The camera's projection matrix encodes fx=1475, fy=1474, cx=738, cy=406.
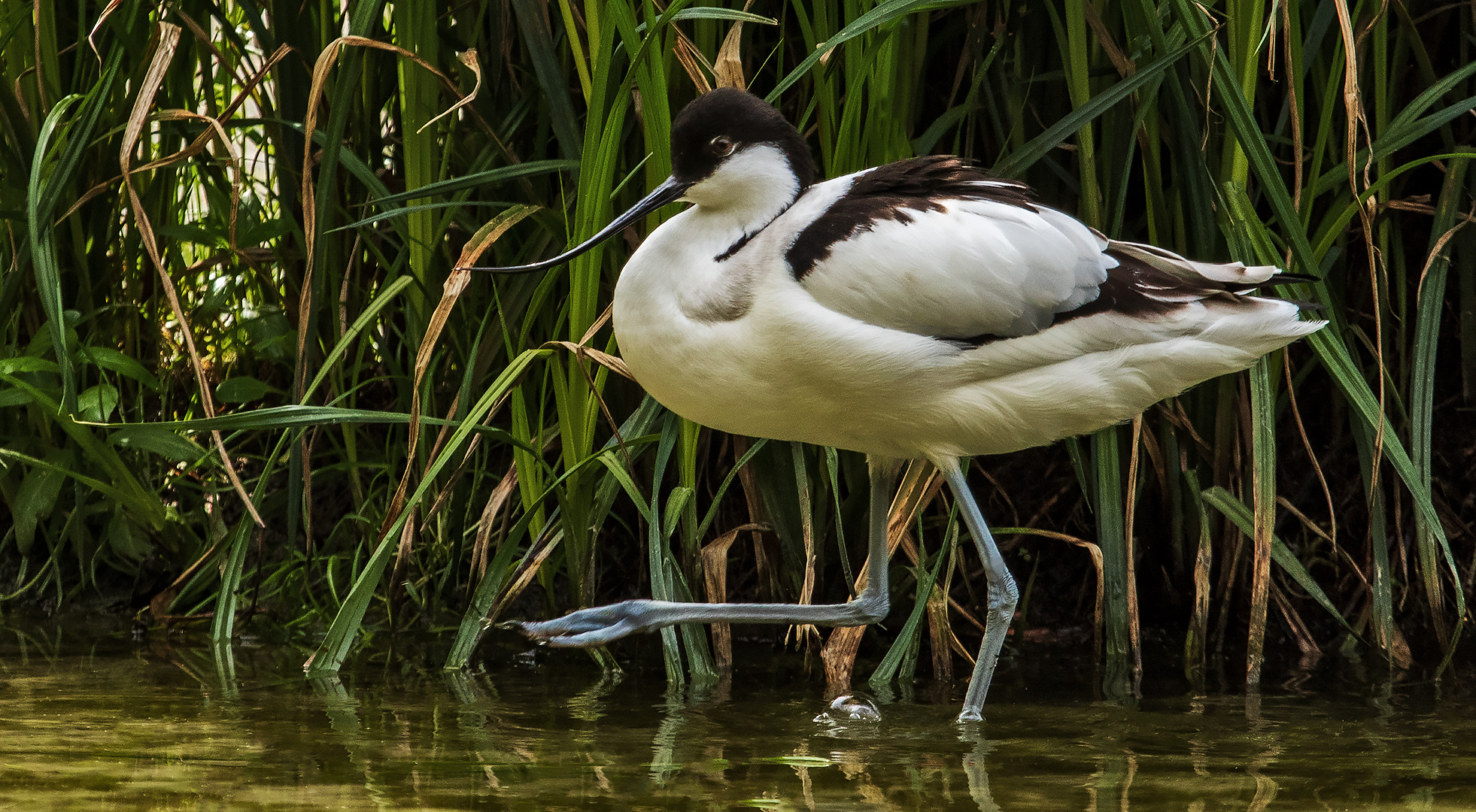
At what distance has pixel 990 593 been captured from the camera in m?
3.34

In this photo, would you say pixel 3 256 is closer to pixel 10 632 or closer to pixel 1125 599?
pixel 10 632

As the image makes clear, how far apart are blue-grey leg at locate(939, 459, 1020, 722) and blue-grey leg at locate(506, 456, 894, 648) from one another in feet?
0.73

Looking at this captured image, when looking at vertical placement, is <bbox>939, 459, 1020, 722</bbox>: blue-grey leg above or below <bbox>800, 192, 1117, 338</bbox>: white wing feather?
below

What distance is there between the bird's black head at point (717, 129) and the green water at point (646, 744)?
3.89 feet

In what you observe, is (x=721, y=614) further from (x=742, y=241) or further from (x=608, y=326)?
(x=608, y=326)

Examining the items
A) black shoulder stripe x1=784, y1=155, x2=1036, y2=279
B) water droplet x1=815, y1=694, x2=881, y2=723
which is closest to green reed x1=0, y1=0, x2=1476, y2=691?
black shoulder stripe x1=784, y1=155, x2=1036, y2=279

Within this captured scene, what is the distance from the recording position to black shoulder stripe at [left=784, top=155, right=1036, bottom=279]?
305cm

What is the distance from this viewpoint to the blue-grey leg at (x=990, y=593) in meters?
3.16

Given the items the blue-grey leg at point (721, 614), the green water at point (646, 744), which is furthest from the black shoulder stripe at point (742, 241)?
the green water at point (646, 744)

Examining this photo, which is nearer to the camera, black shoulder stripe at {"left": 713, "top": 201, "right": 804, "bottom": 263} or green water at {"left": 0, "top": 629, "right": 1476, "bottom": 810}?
green water at {"left": 0, "top": 629, "right": 1476, "bottom": 810}

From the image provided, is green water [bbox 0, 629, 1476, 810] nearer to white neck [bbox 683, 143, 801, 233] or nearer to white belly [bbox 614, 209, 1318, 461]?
white belly [bbox 614, 209, 1318, 461]

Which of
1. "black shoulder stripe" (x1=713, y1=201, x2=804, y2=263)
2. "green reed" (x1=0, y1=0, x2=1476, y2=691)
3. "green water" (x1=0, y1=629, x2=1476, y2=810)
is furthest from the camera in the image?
"green reed" (x1=0, y1=0, x2=1476, y2=691)

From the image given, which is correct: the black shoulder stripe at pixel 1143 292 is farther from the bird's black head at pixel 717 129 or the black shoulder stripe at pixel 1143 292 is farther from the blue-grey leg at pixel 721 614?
the bird's black head at pixel 717 129

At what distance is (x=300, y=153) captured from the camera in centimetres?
430
